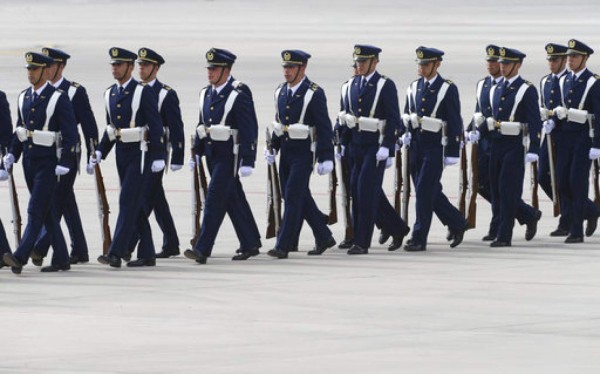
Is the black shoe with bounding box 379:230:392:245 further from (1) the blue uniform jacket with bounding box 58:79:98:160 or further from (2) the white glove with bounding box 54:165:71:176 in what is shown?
(2) the white glove with bounding box 54:165:71:176

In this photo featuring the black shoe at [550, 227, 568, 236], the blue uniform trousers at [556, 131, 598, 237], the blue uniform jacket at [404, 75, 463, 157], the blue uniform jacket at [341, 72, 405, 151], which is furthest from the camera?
the black shoe at [550, 227, 568, 236]

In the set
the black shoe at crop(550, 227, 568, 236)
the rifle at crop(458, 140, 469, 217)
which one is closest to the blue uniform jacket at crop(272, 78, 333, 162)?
the rifle at crop(458, 140, 469, 217)

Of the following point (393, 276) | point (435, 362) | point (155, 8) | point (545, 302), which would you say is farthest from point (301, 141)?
point (155, 8)

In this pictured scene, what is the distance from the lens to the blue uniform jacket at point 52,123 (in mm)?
16969

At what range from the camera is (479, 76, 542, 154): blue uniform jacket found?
1869 cm

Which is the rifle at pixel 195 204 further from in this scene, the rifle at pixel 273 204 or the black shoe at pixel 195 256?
the black shoe at pixel 195 256

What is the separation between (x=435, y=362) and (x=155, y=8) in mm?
92201

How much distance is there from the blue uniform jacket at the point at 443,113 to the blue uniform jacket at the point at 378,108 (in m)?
0.38

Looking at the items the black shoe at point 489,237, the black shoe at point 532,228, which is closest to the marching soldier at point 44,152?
the black shoe at point 489,237

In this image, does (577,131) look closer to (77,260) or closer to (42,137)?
(77,260)

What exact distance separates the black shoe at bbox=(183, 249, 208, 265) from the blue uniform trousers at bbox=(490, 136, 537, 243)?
9.81ft

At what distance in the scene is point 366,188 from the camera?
18.4 metres

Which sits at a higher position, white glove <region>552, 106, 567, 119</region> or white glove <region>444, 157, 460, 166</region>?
white glove <region>552, 106, 567, 119</region>

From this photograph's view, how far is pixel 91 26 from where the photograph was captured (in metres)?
84.6
